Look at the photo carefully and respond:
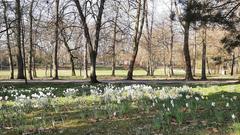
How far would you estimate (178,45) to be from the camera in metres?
77.1

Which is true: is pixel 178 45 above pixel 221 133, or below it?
above

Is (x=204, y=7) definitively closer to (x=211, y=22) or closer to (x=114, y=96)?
(x=211, y=22)

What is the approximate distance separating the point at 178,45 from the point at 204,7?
5742 centimetres

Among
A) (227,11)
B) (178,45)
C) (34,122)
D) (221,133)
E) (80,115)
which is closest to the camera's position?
(221,133)

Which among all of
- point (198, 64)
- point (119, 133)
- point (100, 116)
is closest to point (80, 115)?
point (100, 116)

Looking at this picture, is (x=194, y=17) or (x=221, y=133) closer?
(x=221, y=133)

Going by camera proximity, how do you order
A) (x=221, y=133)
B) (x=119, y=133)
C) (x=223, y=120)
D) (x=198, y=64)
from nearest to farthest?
(x=221, y=133)
(x=119, y=133)
(x=223, y=120)
(x=198, y=64)

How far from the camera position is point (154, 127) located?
7.47 meters

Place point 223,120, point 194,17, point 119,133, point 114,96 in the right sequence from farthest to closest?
point 194,17 → point 114,96 → point 223,120 → point 119,133

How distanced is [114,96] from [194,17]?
925 centimetres

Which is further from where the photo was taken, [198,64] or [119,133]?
[198,64]

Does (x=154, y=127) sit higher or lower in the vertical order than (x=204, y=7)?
lower

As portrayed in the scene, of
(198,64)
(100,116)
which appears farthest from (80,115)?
(198,64)

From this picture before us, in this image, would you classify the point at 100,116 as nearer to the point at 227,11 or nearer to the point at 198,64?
the point at 227,11
